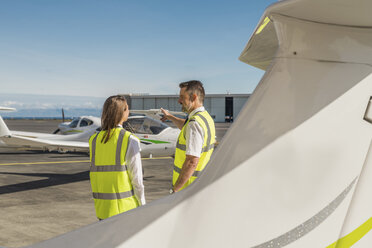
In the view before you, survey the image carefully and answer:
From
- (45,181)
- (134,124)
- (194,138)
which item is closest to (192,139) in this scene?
(194,138)

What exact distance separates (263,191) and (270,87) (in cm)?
42

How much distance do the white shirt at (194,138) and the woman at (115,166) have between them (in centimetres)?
50

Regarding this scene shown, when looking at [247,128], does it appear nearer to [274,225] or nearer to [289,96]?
[289,96]

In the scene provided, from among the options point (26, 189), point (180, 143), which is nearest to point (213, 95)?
point (26, 189)

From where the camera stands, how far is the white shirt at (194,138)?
3.09m

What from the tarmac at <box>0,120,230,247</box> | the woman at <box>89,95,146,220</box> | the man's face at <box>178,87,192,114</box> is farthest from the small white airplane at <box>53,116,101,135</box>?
the woman at <box>89,95,146,220</box>

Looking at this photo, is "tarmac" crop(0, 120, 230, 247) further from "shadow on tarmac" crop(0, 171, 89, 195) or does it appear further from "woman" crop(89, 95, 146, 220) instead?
"woman" crop(89, 95, 146, 220)

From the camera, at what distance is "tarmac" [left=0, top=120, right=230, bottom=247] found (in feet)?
18.8

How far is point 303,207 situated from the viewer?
1400mm

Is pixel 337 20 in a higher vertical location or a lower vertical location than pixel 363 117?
higher

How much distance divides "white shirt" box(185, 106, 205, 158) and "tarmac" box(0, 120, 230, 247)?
3.26m

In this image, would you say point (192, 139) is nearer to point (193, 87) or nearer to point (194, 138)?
point (194, 138)

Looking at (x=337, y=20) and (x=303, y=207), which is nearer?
(x=337, y=20)

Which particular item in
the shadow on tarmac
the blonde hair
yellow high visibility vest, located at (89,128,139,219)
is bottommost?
the shadow on tarmac
